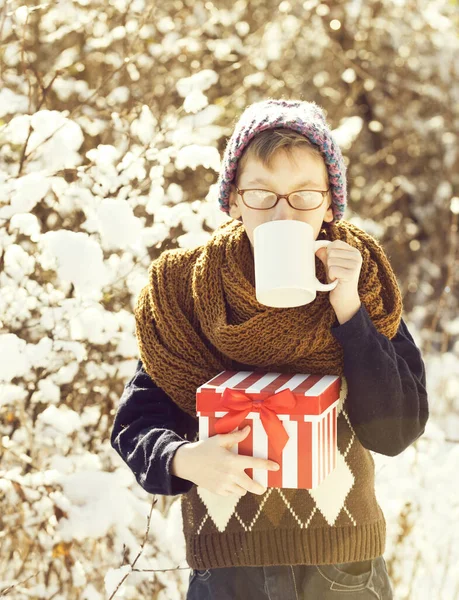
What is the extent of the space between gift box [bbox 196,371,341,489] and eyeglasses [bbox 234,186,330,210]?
12.6 inches

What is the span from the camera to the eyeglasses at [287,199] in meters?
1.42

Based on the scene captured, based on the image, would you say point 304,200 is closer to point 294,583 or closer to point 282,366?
point 282,366

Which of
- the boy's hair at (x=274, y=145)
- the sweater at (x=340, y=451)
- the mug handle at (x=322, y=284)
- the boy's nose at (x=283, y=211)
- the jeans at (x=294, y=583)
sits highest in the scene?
the boy's hair at (x=274, y=145)

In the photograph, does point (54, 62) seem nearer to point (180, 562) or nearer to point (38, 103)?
point (38, 103)

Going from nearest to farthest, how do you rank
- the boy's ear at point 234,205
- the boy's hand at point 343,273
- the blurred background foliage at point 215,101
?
1. the boy's hand at point 343,273
2. the boy's ear at point 234,205
3. the blurred background foliage at point 215,101

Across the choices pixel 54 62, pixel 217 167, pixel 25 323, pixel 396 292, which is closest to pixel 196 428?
pixel 396 292

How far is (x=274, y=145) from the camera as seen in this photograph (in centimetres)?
141

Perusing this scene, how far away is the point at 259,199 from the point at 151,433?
47 cm

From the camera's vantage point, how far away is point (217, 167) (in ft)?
6.77

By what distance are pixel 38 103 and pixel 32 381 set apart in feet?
2.77

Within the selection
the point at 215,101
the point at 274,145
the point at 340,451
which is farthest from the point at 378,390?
the point at 215,101

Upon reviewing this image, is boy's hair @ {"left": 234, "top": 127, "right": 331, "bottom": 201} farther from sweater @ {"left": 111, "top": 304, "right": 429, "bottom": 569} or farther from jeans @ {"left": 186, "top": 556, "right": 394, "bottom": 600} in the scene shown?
jeans @ {"left": 186, "top": 556, "right": 394, "bottom": 600}

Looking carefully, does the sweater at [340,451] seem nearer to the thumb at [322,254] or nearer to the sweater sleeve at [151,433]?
the sweater sleeve at [151,433]

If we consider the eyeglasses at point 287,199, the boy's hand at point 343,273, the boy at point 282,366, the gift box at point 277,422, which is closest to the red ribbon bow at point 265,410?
the gift box at point 277,422
